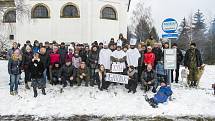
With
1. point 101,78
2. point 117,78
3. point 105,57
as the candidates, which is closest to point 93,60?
point 105,57

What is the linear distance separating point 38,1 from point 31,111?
1975 cm

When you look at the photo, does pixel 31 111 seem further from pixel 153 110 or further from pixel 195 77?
pixel 195 77

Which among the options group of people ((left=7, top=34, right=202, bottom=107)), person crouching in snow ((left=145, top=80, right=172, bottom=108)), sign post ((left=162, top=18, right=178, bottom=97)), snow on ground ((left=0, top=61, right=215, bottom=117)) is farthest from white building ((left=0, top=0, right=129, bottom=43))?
person crouching in snow ((left=145, top=80, right=172, bottom=108))

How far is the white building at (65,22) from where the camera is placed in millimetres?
31812

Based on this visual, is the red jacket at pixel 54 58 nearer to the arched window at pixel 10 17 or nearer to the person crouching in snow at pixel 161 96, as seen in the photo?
the person crouching in snow at pixel 161 96

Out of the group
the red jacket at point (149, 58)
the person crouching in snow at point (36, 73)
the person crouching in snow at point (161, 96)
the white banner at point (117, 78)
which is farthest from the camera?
the red jacket at point (149, 58)

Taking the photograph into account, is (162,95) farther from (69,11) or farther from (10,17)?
(10,17)

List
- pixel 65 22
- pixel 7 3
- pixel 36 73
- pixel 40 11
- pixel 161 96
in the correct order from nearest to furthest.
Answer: pixel 161 96
pixel 36 73
pixel 65 22
pixel 40 11
pixel 7 3

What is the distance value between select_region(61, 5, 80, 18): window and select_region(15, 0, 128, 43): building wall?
0.31 meters

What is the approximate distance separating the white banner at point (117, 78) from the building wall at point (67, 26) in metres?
15.9

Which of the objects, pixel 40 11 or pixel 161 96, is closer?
pixel 161 96

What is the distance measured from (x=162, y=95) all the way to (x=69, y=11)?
19.4 m

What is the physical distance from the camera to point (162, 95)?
14.4m

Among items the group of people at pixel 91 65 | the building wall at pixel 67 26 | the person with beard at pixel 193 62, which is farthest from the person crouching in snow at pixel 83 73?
the building wall at pixel 67 26
